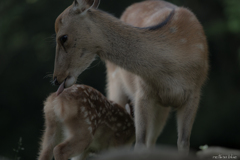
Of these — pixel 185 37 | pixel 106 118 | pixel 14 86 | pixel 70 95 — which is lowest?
pixel 14 86

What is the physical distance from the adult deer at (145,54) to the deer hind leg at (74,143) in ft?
1.64

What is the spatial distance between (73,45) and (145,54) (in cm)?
69

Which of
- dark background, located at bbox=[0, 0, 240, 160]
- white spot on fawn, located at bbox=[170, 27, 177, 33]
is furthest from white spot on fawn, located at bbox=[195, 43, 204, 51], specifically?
dark background, located at bbox=[0, 0, 240, 160]

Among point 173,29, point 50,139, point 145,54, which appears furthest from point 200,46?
point 50,139

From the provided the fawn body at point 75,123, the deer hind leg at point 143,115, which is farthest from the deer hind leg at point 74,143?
the deer hind leg at point 143,115

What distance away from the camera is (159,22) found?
5.36 metres

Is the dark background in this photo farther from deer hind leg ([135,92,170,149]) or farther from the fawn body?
deer hind leg ([135,92,170,149])

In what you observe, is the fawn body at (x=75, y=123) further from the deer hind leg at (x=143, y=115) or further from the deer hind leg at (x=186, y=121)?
the deer hind leg at (x=186, y=121)

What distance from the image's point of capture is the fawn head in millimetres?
4496

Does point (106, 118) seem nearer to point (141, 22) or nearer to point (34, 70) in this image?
point (141, 22)

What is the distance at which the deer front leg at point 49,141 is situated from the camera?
467 cm

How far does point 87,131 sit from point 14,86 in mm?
5291

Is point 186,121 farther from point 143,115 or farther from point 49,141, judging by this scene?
point 49,141

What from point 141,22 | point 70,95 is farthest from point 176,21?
point 70,95
